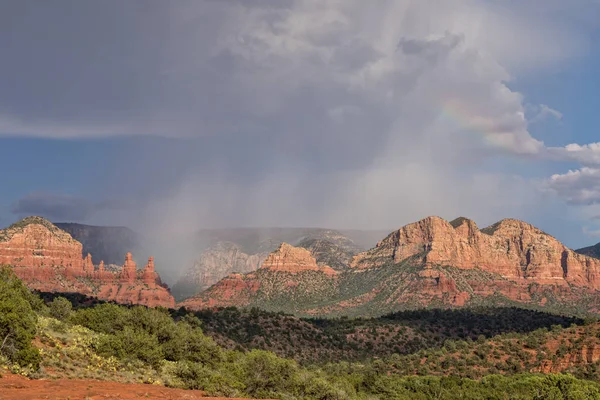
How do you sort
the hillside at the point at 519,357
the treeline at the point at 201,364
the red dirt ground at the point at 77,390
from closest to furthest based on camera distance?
the red dirt ground at the point at 77,390
the treeline at the point at 201,364
the hillside at the point at 519,357

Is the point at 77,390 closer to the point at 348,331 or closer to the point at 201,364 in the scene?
the point at 201,364

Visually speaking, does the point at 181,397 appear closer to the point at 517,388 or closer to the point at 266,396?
the point at 266,396

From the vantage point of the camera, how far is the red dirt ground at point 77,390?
24.0 meters

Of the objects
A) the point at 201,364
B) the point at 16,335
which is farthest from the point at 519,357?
the point at 16,335

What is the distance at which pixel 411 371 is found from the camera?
84938mm

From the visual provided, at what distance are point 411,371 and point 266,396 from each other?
163 ft

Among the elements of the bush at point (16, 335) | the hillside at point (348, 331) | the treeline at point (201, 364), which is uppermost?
the bush at point (16, 335)

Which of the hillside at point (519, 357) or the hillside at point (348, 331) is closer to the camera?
the hillside at point (519, 357)

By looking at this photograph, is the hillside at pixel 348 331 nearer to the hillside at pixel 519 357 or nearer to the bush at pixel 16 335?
the hillside at pixel 519 357

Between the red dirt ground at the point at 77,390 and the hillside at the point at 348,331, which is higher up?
the red dirt ground at the point at 77,390

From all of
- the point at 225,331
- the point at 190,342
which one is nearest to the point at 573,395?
the point at 190,342

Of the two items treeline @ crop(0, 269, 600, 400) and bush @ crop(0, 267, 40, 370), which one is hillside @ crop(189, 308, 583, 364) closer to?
treeline @ crop(0, 269, 600, 400)

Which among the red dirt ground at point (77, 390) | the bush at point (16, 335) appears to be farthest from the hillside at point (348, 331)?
the red dirt ground at point (77, 390)

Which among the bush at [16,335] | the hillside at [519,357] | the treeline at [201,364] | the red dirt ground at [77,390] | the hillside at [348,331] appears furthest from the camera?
the hillside at [348,331]
